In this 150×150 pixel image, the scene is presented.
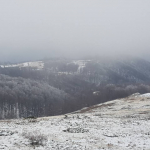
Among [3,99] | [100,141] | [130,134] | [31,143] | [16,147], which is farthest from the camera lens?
[3,99]

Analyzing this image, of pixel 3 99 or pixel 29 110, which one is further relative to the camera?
pixel 3 99

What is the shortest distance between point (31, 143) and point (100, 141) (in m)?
7.12

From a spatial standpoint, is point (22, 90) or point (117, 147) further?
point (22, 90)

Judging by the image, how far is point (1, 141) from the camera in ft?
63.0

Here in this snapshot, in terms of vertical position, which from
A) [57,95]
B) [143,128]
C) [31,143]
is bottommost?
Answer: [57,95]

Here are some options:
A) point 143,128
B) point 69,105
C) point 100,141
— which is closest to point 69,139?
point 100,141

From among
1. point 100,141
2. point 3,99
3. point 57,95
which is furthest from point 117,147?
point 57,95

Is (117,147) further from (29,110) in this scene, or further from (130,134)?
(29,110)

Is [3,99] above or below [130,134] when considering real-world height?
below

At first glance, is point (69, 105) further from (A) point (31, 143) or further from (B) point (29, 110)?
(A) point (31, 143)

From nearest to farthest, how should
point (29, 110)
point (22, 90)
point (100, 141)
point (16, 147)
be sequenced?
point (16, 147) → point (100, 141) → point (29, 110) → point (22, 90)

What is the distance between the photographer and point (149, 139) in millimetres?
21172

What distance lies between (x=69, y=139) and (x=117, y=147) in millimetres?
5337

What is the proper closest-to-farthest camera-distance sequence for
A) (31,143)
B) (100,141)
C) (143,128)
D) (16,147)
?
1. (16,147)
2. (31,143)
3. (100,141)
4. (143,128)
